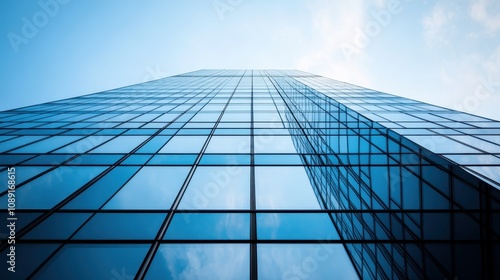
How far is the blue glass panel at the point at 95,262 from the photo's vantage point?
6081 millimetres

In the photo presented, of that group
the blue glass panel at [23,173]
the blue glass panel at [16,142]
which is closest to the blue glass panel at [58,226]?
the blue glass panel at [23,173]

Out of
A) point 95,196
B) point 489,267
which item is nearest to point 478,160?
point 489,267

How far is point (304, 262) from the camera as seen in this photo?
6.59 m

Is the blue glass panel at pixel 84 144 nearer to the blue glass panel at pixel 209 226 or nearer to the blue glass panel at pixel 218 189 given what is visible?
the blue glass panel at pixel 218 189

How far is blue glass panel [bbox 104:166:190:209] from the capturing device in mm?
8312

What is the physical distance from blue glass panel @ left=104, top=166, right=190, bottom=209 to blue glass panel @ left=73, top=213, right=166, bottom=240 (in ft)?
1.37

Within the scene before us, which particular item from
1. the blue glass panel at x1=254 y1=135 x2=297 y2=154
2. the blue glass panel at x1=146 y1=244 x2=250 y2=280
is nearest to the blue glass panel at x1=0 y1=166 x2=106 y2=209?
the blue glass panel at x1=146 y1=244 x2=250 y2=280

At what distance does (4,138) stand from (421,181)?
18.5 m

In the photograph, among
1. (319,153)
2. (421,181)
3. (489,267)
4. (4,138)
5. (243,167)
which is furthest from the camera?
(4,138)

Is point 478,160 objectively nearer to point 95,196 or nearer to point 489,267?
point 489,267

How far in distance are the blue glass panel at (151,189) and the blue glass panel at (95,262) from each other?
156 centimetres

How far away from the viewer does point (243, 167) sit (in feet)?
35.8

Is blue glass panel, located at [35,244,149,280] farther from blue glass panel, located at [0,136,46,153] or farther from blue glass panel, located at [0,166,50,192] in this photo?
blue glass panel, located at [0,136,46,153]

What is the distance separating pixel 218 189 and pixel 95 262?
12.8 ft
